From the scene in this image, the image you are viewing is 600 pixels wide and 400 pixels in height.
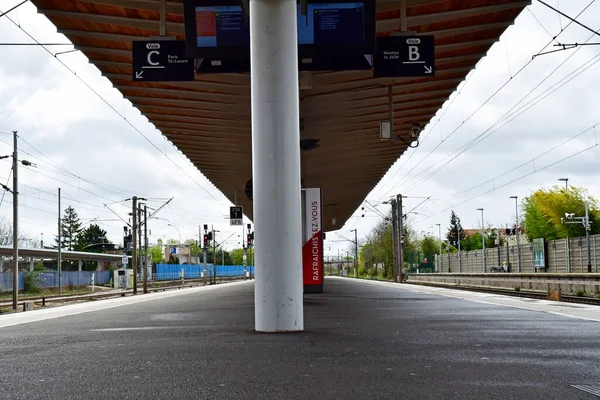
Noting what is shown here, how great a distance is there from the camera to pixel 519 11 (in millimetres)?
12648

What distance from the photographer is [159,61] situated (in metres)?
11.0

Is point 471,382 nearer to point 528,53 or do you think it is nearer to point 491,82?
point 528,53

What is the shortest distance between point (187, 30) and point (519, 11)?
6.34 meters

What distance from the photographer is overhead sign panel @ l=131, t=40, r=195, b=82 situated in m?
10.9

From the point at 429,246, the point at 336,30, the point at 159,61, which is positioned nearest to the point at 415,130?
the point at 159,61

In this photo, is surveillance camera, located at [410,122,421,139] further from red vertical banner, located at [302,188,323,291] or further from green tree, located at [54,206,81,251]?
green tree, located at [54,206,81,251]

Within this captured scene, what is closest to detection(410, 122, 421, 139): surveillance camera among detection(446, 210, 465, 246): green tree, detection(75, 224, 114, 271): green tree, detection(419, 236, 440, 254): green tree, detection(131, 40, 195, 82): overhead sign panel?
detection(131, 40, 195, 82): overhead sign panel

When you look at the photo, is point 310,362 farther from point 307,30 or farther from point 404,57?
point 404,57

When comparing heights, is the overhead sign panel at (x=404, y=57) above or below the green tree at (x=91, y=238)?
above

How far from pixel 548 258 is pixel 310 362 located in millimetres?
41312

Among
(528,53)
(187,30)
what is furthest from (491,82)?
(187,30)

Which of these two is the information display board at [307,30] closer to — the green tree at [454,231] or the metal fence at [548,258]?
the metal fence at [548,258]

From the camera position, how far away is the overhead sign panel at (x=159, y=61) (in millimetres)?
10945

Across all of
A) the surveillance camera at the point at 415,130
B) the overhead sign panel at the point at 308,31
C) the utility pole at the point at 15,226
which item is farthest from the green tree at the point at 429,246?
the overhead sign panel at the point at 308,31
